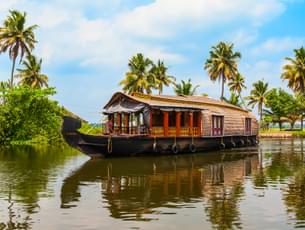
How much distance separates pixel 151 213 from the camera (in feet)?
32.2

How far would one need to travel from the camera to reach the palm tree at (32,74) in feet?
182

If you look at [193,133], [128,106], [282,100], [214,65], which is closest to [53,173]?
[128,106]

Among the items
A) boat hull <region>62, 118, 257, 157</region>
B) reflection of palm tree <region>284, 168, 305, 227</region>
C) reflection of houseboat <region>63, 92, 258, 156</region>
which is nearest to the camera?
reflection of palm tree <region>284, 168, 305, 227</region>

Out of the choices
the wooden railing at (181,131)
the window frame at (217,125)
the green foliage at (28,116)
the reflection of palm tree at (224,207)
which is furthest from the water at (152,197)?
the green foliage at (28,116)

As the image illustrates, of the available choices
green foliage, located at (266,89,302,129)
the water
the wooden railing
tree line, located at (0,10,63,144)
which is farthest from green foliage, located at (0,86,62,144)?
green foliage, located at (266,89,302,129)

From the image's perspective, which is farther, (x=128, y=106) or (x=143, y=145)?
(x=128, y=106)

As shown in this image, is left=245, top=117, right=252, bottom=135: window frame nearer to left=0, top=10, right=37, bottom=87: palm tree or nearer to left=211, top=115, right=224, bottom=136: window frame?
left=211, top=115, right=224, bottom=136: window frame

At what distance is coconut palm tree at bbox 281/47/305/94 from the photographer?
5634 cm

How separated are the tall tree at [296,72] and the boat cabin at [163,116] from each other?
91.6ft

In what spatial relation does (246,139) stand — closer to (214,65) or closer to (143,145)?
(143,145)

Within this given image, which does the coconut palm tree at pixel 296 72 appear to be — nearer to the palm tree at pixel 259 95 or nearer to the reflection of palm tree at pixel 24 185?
the palm tree at pixel 259 95

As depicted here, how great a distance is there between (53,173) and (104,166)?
296 cm

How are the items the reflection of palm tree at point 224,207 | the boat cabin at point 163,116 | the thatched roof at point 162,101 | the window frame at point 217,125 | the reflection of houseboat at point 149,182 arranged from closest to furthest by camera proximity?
the reflection of palm tree at point 224,207, the reflection of houseboat at point 149,182, the boat cabin at point 163,116, the thatched roof at point 162,101, the window frame at point 217,125

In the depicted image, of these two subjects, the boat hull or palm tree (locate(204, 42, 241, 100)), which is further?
palm tree (locate(204, 42, 241, 100))
